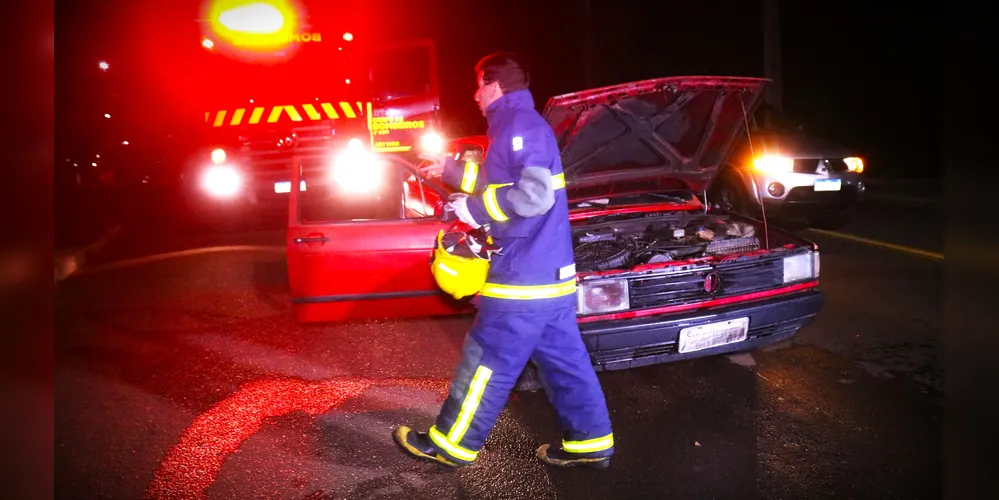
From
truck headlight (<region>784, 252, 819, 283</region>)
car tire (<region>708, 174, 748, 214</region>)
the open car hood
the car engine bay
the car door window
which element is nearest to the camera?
the open car hood

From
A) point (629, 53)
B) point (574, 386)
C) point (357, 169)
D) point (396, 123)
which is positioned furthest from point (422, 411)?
point (629, 53)

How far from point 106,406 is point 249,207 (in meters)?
7.15

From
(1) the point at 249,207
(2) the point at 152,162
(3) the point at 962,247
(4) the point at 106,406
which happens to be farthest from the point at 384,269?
(2) the point at 152,162

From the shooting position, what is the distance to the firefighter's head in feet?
10.6

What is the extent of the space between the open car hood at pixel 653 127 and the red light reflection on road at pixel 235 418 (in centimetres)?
174

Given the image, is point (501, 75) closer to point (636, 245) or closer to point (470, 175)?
point (470, 175)

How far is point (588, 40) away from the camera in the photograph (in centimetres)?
2233

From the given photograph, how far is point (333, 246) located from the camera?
16.8 ft

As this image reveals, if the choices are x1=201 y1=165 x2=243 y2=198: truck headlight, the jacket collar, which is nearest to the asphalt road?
the jacket collar

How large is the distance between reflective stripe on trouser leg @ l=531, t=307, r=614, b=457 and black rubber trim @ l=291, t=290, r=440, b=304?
212 cm

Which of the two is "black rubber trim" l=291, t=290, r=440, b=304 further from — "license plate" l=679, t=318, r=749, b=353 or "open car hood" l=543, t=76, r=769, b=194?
"license plate" l=679, t=318, r=749, b=353

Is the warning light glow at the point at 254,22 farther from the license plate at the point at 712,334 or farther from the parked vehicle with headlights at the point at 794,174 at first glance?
the license plate at the point at 712,334

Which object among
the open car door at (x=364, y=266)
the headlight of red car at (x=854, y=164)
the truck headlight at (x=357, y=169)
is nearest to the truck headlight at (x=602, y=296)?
the open car door at (x=364, y=266)

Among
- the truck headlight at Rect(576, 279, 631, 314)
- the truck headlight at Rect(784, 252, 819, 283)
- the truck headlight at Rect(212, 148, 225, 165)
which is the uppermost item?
the truck headlight at Rect(212, 148, 225, 165)
